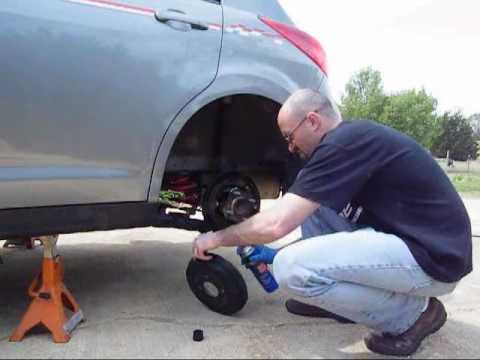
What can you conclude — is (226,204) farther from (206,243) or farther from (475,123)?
(475,123)

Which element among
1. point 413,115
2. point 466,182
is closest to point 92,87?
point 466,182

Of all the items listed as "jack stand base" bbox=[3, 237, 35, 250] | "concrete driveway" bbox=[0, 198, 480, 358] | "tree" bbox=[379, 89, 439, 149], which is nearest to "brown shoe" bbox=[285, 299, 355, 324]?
"concrete driveway" bbox=[0, 198, 480, 358]

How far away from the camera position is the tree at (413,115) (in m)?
58.1

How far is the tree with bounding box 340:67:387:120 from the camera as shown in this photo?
59.0 m

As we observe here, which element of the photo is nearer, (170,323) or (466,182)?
(170,323)

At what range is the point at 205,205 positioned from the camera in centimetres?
240

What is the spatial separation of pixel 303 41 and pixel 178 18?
0.69 meters

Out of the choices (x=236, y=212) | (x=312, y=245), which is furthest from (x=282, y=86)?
(x=312, y=245)

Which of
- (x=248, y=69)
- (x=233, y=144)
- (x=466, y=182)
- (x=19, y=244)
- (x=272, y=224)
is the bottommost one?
(x=466, y=182)

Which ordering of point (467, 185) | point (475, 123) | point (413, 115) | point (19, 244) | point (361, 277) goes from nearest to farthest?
point (361, 277)
point (19, 244)
point (467, 185)
point (413, 115)
point (475, 123)

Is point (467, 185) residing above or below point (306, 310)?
below

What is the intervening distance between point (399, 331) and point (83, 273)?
189 cm

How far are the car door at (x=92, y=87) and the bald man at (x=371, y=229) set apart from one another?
527 mm

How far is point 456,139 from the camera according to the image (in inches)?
2564
